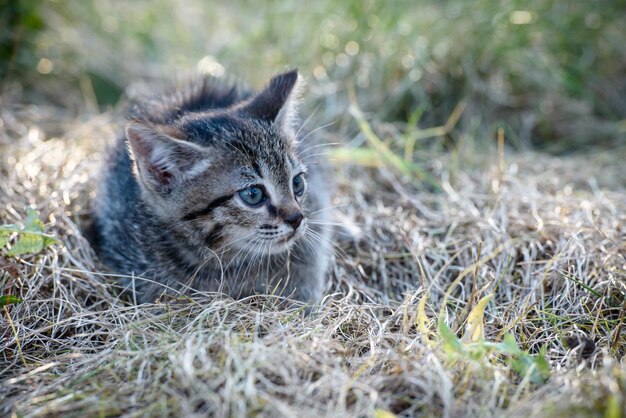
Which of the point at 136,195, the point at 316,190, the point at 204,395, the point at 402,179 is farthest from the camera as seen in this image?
the point at 402,179

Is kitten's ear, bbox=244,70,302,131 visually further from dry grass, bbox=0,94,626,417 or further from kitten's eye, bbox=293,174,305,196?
dry grass, bbox=0,94,626,417

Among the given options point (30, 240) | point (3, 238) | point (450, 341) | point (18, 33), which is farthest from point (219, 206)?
point (18, 33)

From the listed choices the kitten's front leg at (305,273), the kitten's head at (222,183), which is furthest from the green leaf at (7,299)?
the kitten's front leg at (305,273)

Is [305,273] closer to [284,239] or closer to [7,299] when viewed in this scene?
[284,239]

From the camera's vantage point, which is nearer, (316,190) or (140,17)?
(316,190)

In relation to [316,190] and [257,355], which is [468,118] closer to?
[316,190]

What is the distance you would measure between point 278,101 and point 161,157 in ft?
2.27

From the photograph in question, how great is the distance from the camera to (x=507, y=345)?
2.20m

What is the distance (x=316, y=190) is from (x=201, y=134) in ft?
3.01

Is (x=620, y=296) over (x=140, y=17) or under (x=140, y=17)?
under

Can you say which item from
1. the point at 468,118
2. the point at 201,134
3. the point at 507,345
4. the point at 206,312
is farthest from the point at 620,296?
the point at 468,118

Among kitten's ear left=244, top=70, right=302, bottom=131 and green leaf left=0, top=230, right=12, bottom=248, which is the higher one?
kitten's ear left=244, top=70, right=302, bottom=131

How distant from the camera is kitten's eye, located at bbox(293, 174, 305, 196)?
118 inches

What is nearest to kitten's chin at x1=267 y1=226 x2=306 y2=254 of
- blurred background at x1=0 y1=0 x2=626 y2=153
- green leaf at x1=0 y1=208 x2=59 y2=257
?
green leaf at x1=0 y1=208 x2=59 y2=257
